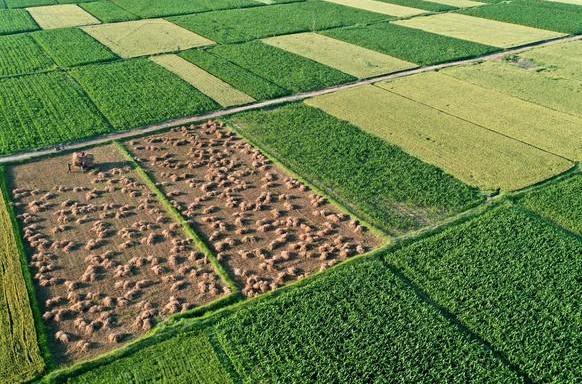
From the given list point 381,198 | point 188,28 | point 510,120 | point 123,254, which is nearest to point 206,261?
point 123,254

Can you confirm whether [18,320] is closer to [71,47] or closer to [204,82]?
[204,82]

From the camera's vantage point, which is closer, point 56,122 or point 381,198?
point 381,198

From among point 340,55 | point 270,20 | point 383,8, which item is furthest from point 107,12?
point 383,8

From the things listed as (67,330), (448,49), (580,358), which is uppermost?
(448,49)

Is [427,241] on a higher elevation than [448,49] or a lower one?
lower

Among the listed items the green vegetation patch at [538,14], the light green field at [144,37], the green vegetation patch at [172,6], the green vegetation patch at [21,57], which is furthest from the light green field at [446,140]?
the green vegetation patch at [172,6]

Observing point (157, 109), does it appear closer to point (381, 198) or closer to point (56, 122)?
point (56, 122)

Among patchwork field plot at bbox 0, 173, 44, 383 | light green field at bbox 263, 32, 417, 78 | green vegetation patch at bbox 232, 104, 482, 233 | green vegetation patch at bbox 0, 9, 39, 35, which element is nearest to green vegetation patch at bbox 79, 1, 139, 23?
green vegetation patch at bbox 0, 9, 39, 35
